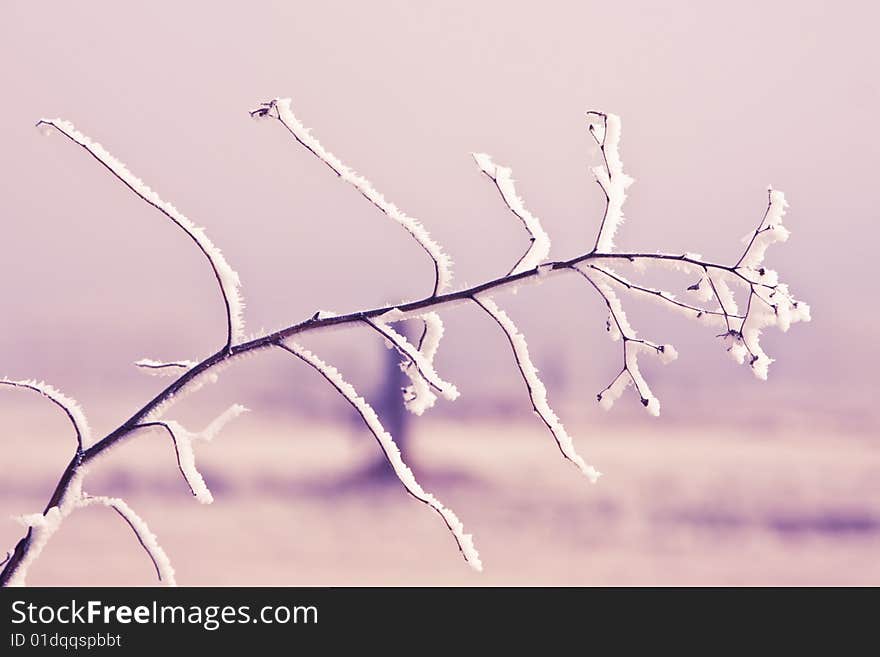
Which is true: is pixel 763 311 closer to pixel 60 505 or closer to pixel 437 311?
pixel 437 311

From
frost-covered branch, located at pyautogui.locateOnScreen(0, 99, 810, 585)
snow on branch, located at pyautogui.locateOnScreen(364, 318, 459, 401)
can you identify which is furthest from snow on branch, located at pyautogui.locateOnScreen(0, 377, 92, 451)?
snow on branch, located at pyautogui.locateOnScreen(364, 318, 459, 401)

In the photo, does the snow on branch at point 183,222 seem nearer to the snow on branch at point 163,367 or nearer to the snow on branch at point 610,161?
the snow on branch at point 163,367

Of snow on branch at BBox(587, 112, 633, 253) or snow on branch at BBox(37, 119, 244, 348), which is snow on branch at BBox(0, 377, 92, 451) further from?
snow on branch at BBox(587, 112, 633, 253)

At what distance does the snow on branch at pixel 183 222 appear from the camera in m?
1.52

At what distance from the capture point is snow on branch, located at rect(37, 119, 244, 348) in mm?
1521

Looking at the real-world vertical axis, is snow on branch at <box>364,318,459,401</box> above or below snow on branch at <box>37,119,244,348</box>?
below

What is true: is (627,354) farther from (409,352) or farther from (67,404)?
(67,404)

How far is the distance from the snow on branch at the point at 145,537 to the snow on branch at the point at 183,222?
0.40 meters

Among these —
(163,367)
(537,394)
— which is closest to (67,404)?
(163,367)

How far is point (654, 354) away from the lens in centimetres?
165

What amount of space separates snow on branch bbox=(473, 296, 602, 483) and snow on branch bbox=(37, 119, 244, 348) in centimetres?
48

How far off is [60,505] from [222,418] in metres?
0.33
